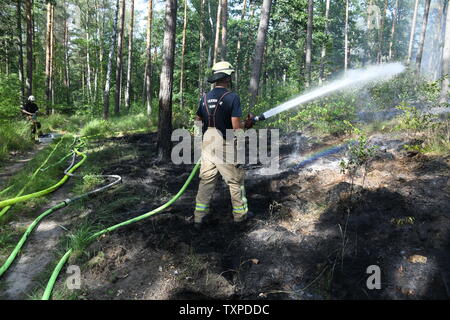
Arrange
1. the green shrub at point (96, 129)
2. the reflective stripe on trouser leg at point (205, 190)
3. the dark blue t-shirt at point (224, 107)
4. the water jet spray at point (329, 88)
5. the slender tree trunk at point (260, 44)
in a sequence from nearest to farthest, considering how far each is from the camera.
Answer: the dark blue t-shirt at point (224, 107)
the reflective stripe on trouser leg at point (205, 190)
the water jet spray at point (329, 88)
the slender tree trunk at point (260, 44)
the green shrub at point (96, 129)

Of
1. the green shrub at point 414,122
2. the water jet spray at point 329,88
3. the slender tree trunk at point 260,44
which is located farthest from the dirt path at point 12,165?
the green shrub at point 414,122

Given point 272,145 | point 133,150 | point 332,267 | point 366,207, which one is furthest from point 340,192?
point 133,150

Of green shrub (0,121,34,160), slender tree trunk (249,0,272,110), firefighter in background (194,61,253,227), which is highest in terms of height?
slender tree trunk (249,0,272,110)

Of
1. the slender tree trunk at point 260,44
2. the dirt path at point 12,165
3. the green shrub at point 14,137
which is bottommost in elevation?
the dirt path at point 12,165

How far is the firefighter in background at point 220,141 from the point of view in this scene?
12.4ft

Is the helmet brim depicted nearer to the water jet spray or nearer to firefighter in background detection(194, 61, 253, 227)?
firefighter in background detection(194, 61, 253, 227)

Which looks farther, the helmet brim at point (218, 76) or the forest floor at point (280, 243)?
the helmet brim at point (218, 76)

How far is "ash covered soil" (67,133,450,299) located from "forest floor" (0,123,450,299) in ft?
0.04

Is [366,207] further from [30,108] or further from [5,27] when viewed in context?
[5,27]

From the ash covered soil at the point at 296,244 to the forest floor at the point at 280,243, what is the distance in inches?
0.5

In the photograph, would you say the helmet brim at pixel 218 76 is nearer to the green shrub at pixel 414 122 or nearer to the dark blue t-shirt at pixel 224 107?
the dark blue t-shirt at pixel 224 107

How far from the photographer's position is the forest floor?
2627mm

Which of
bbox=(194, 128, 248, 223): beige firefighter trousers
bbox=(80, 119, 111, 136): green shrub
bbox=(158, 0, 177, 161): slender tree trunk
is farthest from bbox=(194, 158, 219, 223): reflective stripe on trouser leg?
bbox=(80, 119, 111, 136): green shrub

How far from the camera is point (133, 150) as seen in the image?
8.01m
